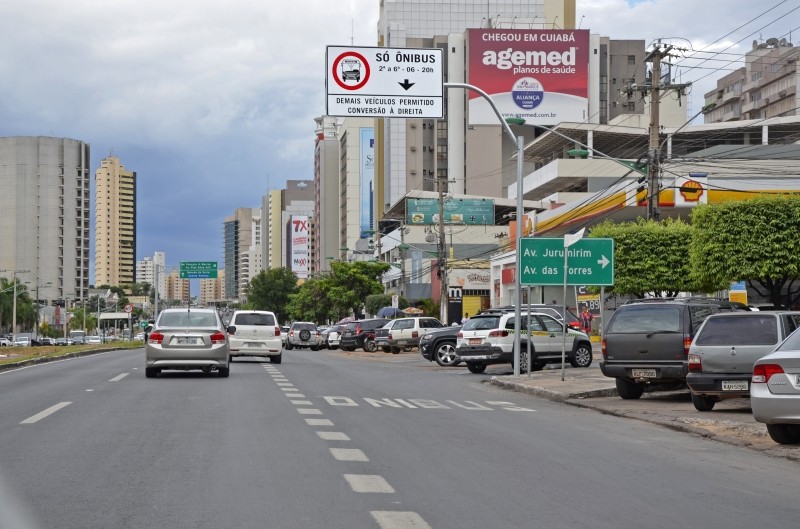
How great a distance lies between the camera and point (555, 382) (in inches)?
930

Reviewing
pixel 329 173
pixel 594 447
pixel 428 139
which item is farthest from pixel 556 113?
pixel 329 173

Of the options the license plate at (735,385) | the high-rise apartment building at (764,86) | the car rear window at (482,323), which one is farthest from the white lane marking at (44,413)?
the high-rise apartment building at (764,86)

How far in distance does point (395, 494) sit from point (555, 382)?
51.9ft

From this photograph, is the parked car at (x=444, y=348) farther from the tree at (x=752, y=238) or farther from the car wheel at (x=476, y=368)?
the tree at (x=752, y=238)

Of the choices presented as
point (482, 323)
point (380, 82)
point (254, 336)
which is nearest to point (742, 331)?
point (380, 82)

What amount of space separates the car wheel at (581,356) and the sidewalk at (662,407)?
3.05 metres

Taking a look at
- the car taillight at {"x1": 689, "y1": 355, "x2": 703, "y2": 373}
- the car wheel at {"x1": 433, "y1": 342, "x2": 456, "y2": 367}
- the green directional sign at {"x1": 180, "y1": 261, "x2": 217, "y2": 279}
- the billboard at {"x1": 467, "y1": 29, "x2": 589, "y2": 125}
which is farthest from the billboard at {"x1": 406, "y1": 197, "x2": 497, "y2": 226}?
the car taillight at {"x1": 689, "y1": 355, "x2": 703, "y2": 373}

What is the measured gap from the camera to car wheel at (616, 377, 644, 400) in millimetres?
19906

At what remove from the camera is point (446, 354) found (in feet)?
114

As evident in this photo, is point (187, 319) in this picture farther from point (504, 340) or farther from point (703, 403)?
point (703, 403)

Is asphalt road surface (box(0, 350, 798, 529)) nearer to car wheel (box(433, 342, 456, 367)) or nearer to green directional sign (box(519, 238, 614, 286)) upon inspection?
green directional sign (box(519, 238, 614, 286))

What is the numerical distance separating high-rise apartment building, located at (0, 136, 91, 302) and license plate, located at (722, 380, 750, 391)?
481ft

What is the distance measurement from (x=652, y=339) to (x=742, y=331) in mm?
2877

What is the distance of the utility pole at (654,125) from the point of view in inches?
1255
